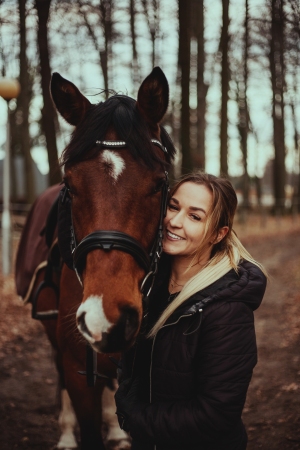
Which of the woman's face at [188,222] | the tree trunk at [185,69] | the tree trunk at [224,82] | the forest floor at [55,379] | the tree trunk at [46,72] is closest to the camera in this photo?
the woman's face at [188,222]

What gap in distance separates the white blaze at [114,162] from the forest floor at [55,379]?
6.33ft

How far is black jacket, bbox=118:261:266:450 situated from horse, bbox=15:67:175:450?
9.2 inches

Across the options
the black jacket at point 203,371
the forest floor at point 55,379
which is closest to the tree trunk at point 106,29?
the forest floor at point 55,379

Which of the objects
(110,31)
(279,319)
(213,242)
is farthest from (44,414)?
(110,31)

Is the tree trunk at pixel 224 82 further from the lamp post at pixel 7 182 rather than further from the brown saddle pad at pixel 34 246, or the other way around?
the brown saddle pad at pixel 34 246

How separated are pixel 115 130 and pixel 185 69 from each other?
328 inches

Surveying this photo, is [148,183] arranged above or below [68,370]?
above

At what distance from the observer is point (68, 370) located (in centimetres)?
291

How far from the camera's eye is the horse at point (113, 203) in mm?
1780

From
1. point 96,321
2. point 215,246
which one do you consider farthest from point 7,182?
point 96,321

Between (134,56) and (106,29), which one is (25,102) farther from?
(134,56)

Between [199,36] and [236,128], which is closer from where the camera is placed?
[199,36]

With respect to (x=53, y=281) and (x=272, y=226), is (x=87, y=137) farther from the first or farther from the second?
(x=272, y=226)

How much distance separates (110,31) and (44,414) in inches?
459
